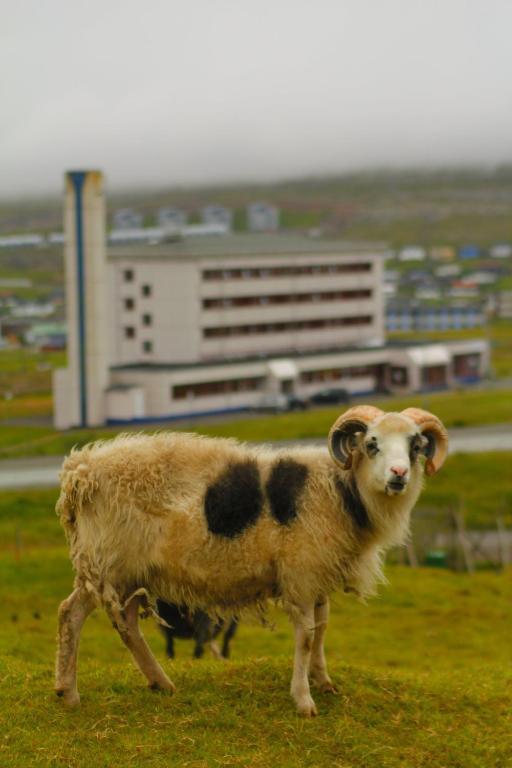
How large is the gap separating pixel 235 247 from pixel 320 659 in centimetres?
7984

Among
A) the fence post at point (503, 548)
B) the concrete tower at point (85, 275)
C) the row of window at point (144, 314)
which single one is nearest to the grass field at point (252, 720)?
the fence post at point (503, 548)

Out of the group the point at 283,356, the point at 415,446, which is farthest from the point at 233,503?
the point at 283,356

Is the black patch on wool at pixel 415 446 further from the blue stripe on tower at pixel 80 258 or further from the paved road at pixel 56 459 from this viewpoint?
the blue stripe on tower at pixel 80 258

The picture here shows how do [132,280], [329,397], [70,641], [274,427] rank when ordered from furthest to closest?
[329,397] < [132,280] < [274,427] < [70,641]

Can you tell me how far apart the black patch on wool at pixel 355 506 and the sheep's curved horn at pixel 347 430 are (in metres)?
0.31

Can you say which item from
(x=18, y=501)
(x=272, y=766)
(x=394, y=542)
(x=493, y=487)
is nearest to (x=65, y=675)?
(x=272, y=766)

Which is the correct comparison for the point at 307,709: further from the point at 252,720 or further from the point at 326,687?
the point at 326,687

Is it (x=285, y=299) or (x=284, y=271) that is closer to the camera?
(x=284, y=271)

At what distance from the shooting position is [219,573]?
1306 centimetres

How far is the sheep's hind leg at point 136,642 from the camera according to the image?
13172mm

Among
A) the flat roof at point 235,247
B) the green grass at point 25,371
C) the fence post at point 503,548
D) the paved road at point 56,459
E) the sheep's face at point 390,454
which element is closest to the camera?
the sheep's face at point 390,454

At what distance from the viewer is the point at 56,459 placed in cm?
6350

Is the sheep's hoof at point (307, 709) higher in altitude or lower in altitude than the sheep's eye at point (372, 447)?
lower

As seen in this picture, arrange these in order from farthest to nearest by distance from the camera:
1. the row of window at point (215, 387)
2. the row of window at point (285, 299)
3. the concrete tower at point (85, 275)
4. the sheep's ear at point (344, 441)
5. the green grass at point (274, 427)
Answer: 1. the row of window at point (285, 299)
2. the row of window at point (215, 387)
3. the concrete tower at point (85, 275)
4. the green grass at point (274, 427)
5. the sheep's ear at point (344, 441)
